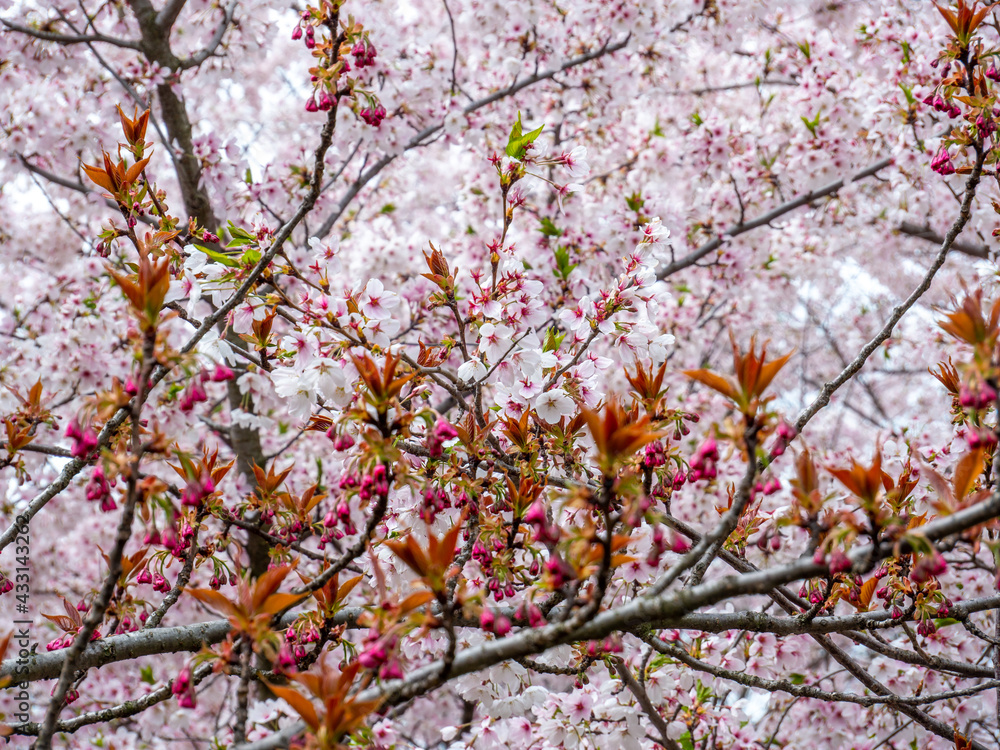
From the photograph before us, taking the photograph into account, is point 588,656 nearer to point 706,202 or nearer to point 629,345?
point 629,345

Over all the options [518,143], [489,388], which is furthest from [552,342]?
[518,143]

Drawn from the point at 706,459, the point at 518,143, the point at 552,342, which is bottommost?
the point at 706,459

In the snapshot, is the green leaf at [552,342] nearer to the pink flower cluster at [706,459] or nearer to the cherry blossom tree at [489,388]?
the cherry blossom tree at [489,388]

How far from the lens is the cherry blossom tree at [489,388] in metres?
1.36

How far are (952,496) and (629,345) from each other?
3.68ft

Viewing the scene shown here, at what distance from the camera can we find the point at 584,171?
2.55m

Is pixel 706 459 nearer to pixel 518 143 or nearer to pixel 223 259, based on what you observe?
pixel 518 143

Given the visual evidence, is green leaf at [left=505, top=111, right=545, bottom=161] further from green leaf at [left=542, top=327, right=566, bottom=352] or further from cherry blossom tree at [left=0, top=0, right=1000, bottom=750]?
green leaf at [left=542, top=327, right=566, bottom=352]

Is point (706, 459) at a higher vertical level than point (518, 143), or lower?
lower

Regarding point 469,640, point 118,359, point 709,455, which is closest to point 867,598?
point 709,455

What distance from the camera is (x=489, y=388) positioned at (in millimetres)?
2531

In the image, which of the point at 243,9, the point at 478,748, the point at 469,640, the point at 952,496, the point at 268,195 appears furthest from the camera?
the point at 243,9

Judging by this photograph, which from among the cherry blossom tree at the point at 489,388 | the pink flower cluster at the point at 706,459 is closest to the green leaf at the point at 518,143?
the cherry blossom tree at the point at 489,388

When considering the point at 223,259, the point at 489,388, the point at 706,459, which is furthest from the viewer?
the point at 489,388
